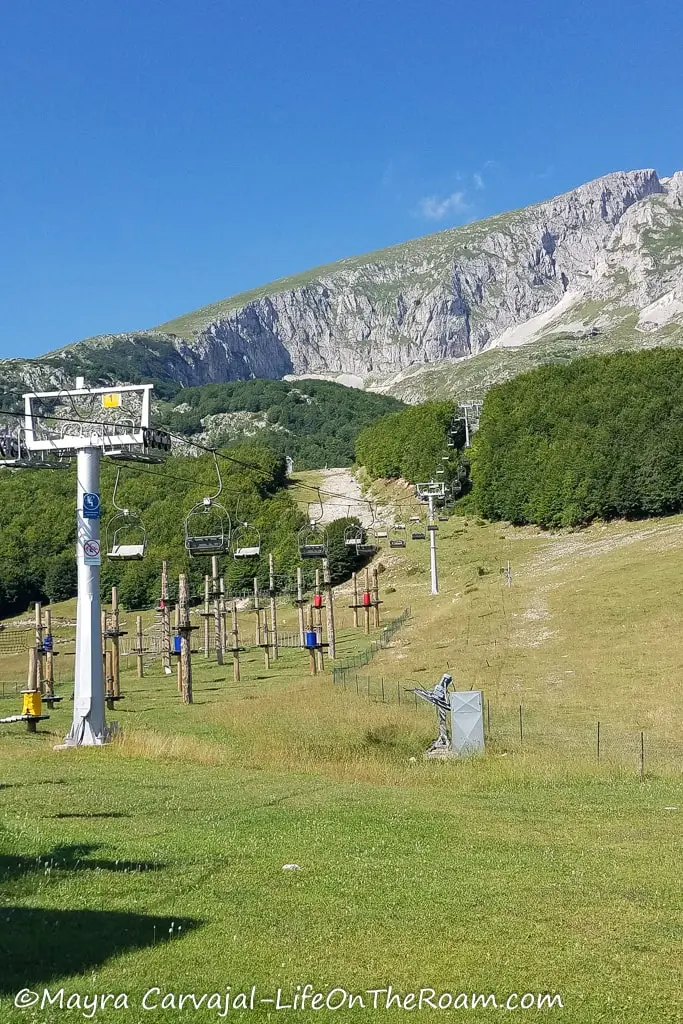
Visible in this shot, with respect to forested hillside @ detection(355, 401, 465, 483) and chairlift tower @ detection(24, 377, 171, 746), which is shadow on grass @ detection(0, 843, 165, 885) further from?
forested hillside @ detection(355, 401, 465, 483)

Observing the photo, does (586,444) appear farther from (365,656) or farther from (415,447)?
(365,656)

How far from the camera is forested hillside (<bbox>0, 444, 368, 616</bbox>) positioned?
348ft

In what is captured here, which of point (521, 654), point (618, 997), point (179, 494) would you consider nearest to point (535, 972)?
point (618, 997)

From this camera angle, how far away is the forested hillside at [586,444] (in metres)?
93.7

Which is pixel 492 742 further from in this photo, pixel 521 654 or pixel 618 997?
pixel 521 654

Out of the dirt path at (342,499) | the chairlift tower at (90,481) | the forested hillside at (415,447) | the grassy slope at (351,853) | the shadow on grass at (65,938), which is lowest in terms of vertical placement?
the grassy slope at (351,853)

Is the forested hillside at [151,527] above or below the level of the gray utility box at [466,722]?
above

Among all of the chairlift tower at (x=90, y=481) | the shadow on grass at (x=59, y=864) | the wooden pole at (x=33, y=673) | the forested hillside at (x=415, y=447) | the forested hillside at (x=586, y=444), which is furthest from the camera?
the forested hillside at (x=415, y=447)

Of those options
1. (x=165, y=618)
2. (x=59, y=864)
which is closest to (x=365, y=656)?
(x=165, y=618)

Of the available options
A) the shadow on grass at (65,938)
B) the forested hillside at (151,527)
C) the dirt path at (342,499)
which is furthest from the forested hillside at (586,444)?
the shadow on grass at (65,938)

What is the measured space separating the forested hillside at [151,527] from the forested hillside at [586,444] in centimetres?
1897

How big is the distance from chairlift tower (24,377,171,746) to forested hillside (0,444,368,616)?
216 ft

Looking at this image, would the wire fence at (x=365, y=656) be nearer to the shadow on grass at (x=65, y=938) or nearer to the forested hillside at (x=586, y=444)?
the forested hillside at (x=586, y=444)

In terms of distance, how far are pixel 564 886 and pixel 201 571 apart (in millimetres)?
96513
